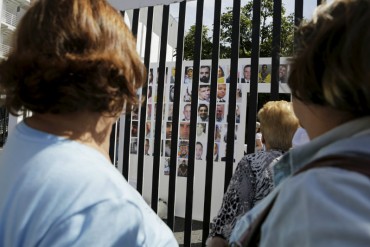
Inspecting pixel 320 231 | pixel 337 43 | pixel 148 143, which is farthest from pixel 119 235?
pixel 148 143

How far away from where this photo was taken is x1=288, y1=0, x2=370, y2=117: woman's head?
82 cm

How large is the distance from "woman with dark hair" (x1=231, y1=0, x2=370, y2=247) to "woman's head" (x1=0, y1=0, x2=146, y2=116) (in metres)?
0.50

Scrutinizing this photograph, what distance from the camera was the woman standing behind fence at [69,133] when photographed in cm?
101

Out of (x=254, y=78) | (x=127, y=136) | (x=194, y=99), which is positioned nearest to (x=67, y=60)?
(x=254, y=78)

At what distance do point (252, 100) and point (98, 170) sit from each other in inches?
98.5

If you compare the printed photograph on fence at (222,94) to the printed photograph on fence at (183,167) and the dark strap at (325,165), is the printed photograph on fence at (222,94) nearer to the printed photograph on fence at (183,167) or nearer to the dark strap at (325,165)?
the printed photograph on fence at (183,167)

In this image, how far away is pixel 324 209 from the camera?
757 millimetres

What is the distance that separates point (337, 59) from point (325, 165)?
219mm

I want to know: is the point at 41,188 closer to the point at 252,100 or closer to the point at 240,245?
the point at 240,245

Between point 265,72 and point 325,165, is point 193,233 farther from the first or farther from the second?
point 325,165

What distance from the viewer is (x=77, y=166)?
1.05m

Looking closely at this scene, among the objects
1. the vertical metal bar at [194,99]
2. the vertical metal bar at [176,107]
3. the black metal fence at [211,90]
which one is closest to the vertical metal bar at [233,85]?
the black metal fence at [211,90]

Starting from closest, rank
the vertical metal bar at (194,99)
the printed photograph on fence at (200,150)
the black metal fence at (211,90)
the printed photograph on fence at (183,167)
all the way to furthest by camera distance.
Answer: the black metal fence at (211,90) → the vertical metal bar at (194,99) → the printed photograph on fence at (183,167) → the printed photograph on fence at (200,150)

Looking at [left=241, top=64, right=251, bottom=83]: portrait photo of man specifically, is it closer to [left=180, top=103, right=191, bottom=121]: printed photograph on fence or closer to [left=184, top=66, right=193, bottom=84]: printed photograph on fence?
[left=184, top=66, right=193, bottom=84]: printed photograph on fence
